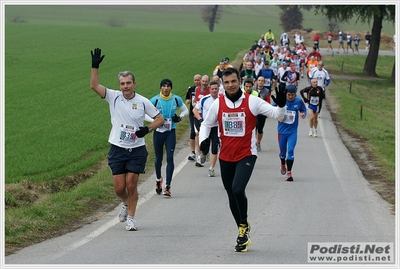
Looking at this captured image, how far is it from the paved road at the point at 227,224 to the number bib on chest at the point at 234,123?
136 centimetres

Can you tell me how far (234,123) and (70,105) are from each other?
83.7ft

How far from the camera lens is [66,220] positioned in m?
11.9

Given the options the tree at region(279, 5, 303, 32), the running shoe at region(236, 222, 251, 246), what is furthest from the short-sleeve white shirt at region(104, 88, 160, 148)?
the tree at region(279, 5, 303, 32)

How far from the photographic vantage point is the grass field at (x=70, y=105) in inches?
528

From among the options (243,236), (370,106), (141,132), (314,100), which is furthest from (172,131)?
(370,106)

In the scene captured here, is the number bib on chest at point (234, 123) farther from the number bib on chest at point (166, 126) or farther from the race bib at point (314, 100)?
the race bib at point (314, 100)

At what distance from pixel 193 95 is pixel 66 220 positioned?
236 inches

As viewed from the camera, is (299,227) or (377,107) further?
(377,107)

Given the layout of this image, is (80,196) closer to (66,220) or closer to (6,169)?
(66,220)

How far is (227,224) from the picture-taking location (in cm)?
1124

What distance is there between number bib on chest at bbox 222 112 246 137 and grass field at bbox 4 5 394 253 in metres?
3.00

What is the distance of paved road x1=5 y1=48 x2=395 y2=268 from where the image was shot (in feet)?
29.6

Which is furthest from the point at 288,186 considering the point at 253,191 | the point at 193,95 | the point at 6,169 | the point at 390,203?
the point at 6,169

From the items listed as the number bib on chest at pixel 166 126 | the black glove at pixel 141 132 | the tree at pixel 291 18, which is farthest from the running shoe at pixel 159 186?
the tree at pixel 291 18
